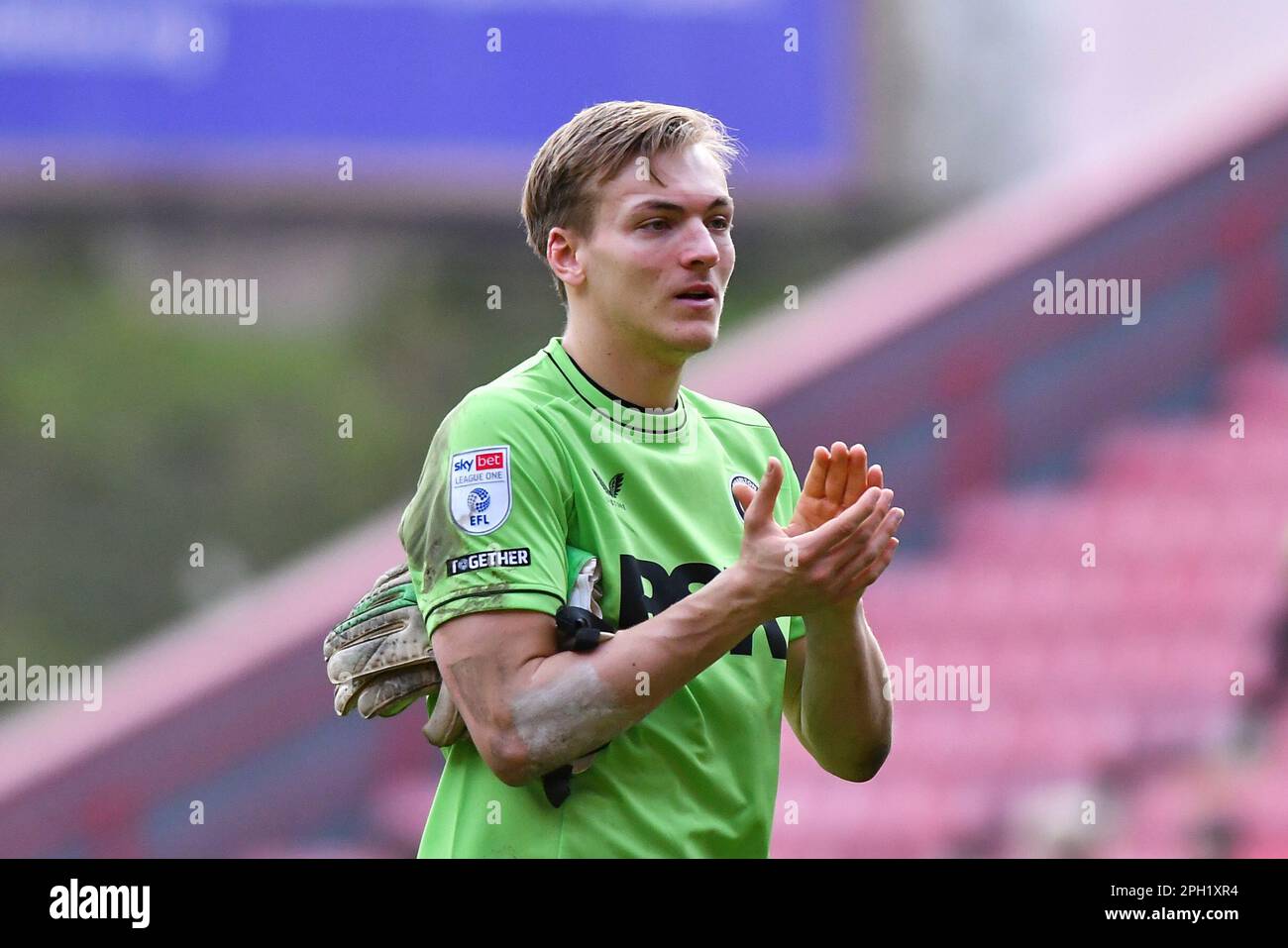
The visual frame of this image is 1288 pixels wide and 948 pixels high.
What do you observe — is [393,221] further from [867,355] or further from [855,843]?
[855,843]

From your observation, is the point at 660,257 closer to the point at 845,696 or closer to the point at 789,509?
the point at 789,509

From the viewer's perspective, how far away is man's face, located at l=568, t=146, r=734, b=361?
245 cm

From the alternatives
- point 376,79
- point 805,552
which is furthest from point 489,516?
point 376,79

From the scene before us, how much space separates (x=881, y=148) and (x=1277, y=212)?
5.02 m

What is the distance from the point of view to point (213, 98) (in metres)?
12.2

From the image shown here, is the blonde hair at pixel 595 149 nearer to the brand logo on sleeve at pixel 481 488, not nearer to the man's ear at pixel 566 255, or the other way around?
the man's ear at pixel 566 255

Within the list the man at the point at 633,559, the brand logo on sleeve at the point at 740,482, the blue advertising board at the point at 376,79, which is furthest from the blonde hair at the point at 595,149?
the blue advertising board at the point at 376,79

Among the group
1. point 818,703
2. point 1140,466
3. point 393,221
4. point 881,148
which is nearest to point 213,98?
point 393,221

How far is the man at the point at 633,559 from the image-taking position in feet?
7.35

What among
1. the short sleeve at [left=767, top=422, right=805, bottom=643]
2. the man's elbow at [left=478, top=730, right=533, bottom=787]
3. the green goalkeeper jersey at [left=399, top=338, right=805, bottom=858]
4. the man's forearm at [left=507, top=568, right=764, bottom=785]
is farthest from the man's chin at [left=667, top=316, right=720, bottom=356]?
the man's elbow at [left=478, top=730, right=533, bottom=787]

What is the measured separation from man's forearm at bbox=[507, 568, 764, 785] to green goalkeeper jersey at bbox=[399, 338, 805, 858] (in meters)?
0.11

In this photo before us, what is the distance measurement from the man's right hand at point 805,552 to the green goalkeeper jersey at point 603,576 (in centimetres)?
21

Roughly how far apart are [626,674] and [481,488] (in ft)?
1.05

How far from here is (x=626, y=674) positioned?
2.22 metres
